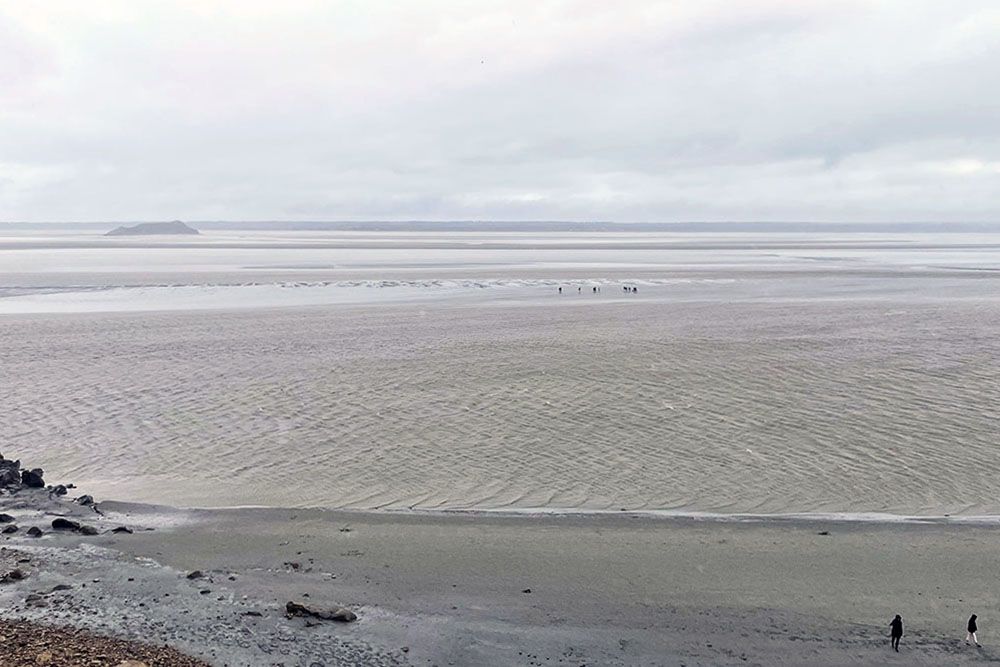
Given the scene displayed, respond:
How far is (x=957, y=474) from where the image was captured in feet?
68.5

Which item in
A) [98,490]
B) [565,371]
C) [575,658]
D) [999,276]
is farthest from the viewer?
[999,276]

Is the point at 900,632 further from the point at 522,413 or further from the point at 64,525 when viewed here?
the point at 522,413

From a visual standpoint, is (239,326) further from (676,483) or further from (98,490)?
(676,483)

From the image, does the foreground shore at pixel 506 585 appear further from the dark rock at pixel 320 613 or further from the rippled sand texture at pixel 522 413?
the rippled sand texture at pixel 522 413

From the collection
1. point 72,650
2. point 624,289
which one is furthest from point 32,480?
point 624,289

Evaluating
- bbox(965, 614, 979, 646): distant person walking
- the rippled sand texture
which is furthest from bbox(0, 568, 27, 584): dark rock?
bbox(965, 614, 979, 646): distant person walking

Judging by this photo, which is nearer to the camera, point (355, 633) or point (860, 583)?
point (355, 633)

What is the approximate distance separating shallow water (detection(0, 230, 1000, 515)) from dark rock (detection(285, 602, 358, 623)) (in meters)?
5.83

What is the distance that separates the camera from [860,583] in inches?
598

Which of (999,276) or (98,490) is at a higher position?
(999,276)

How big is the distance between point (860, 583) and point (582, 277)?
6093 centimetres

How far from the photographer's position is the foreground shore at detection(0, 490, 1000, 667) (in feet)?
42.4

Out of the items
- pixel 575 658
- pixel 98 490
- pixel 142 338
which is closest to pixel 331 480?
pixel 98 490

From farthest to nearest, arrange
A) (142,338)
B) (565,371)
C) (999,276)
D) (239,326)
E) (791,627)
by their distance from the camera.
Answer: (999,276) → (239,326) → (142,338) → (565,371) → (791,627)
